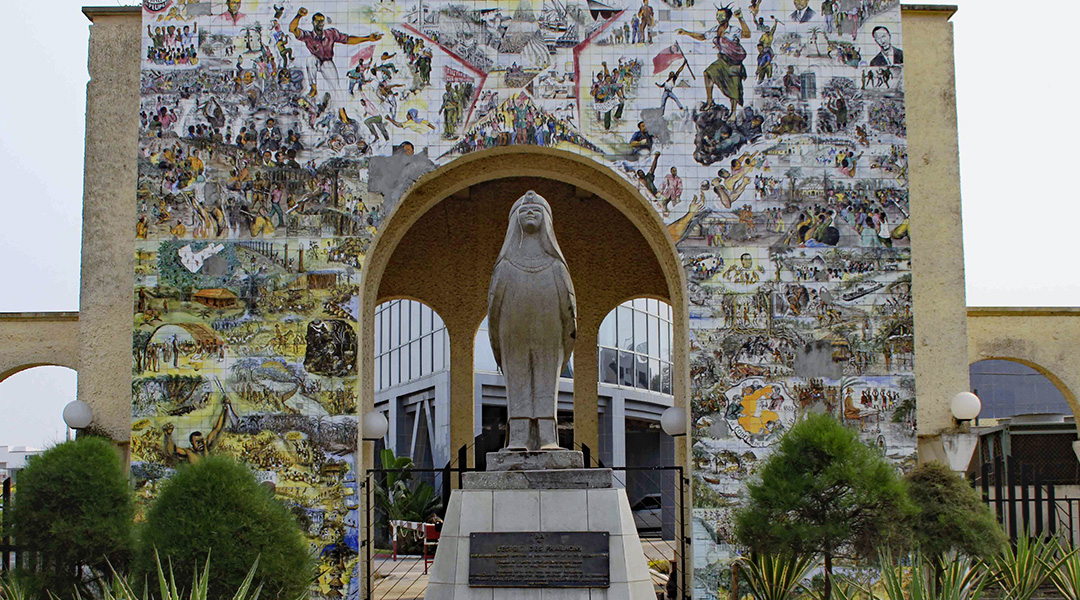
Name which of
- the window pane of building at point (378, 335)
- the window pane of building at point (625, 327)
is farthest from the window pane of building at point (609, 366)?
the window pane of building at point (378, 335)

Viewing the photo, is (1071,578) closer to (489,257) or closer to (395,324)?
(489,257)

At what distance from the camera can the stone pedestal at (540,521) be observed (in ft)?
26.8

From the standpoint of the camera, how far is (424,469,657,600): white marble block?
8.16 metres

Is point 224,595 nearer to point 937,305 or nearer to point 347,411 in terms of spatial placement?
point 347,411

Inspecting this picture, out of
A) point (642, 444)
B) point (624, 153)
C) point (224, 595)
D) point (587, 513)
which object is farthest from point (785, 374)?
point (642, 444)

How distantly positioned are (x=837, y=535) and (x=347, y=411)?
18.0 ft

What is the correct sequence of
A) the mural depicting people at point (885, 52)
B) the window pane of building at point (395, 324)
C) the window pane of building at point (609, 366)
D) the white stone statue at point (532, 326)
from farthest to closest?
the window pane of building at point (395, 324) → the window pane of building at point (609, 366) → the mural depicting people at point (885, 52) → the white stone statue at point (532, 326)

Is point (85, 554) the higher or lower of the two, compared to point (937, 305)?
lower

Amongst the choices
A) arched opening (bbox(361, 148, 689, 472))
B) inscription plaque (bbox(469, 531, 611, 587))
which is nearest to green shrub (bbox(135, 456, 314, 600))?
inscription plaque (bbox(469, 531, 611, 587))

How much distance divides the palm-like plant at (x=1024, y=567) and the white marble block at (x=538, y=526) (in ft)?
11.7

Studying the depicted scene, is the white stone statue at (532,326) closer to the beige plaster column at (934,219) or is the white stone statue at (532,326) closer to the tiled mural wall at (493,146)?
the tiled mural wall at (493,146)

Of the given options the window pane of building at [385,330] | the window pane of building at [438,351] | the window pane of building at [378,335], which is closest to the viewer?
the window pane of building at [438,351]

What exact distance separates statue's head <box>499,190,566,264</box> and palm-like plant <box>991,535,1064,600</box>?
4.85m

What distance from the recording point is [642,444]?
99.7 ft
